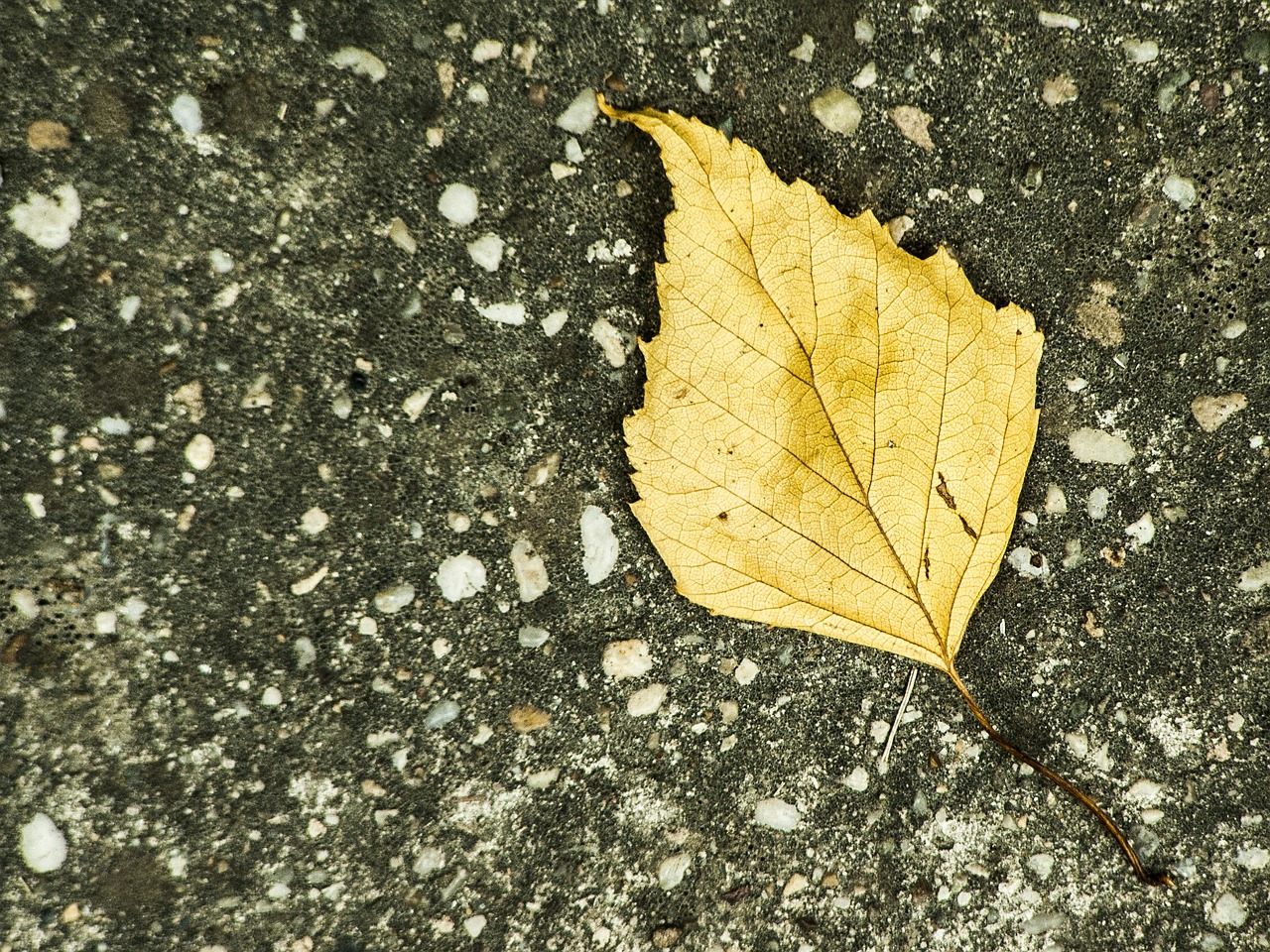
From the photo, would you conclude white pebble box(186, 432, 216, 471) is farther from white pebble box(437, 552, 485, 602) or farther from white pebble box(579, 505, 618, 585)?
white pebble box(579, 505, 618, 585)

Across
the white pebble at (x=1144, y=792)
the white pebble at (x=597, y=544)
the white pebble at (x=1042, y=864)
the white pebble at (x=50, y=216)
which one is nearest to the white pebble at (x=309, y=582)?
the white pebble at (x=597, y=544)

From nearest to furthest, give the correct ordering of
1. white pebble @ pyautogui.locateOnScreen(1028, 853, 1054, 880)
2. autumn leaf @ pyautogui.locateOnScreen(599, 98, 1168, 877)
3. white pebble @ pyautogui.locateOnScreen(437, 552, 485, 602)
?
autumn leaf @ pyautogui.locateOnScreen(599, 98, 1168, 877)
white pebble @ pyautogui.locateOnScreen(437, 552, 485, 602)
white pebble @ pyautogui.locateOnScreen(1028, 853, 1054, 880)

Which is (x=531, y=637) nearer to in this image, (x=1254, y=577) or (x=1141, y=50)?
(x=1254, y=577)

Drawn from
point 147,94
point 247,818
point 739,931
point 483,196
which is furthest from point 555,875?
point 147,94

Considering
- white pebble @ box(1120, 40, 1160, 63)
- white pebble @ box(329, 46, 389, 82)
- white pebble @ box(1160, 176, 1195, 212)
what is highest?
white pebble @ box(1120, 40, 1160, 63)

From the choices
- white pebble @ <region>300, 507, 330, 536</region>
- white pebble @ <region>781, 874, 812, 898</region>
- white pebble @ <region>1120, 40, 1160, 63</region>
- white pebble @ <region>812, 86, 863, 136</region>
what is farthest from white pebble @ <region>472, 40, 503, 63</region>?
white pebble @ <region>781, 874, 812, 898</region>

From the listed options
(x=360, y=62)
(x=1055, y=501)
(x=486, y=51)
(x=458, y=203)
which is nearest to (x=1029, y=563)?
(x=1055, y=501)
